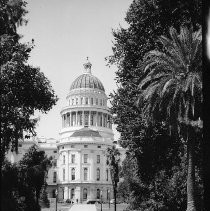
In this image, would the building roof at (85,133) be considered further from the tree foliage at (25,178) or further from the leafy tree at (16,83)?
the leafy tree at (16,83)

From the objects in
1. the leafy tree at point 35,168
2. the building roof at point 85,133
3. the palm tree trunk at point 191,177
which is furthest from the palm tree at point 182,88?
the building roof at point 85,133

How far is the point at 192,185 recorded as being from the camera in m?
24.5

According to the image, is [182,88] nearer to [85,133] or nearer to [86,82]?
[85,133]

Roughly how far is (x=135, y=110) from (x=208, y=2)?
27.3 metres

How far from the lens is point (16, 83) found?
23.5 m

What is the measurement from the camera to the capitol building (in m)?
125

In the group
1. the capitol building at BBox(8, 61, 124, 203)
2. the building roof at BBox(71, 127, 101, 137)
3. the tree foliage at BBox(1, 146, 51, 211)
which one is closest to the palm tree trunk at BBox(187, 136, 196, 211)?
the tree foliage at BBox(1, 146, 51, 211)

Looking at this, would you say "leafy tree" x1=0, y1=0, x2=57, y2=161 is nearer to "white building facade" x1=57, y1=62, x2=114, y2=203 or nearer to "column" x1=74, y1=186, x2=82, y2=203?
"white building facade" x1=57, y1=62, x2=114, y2=203

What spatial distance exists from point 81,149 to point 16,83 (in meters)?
104

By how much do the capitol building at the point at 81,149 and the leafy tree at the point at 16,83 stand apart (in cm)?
9201

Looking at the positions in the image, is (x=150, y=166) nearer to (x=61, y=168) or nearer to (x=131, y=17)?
(x=131, y=17)

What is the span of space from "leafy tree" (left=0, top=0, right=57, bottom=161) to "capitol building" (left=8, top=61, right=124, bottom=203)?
92.0 meters

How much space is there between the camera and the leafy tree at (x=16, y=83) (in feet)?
68.4

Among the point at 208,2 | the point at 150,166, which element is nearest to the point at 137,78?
the point at 150,166
